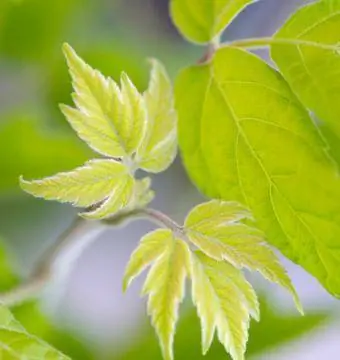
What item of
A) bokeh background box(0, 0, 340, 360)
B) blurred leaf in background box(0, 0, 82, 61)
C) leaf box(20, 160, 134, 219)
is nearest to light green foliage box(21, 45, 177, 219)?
leaf box(20, 160, 134, 219)

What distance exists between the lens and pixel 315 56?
39cm

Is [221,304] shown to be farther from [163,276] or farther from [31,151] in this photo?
[31,151]

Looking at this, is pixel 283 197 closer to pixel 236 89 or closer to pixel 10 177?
pixel 236 89

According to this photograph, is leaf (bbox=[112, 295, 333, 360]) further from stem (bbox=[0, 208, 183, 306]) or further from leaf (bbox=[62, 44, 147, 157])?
leaf (bbox=[62, 44, 147, 157])

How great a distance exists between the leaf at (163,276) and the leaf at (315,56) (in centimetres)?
10

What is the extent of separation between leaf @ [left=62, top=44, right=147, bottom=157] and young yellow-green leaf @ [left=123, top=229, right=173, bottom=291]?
4 cm

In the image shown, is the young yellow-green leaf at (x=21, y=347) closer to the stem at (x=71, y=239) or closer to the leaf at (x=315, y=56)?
the stem at (x=71, y=239)

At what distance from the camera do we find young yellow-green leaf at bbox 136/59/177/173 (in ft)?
1.32

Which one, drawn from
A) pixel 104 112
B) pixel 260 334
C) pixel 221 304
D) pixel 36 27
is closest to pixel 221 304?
pixel 221 304

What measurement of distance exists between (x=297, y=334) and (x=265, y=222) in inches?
9.4

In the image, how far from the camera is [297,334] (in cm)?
60

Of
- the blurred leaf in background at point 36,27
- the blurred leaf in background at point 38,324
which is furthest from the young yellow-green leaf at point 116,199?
the blurred leaf in background at point 36,27

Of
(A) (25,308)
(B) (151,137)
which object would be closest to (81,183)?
(B) (151,137)

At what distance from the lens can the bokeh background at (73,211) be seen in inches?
24.3
